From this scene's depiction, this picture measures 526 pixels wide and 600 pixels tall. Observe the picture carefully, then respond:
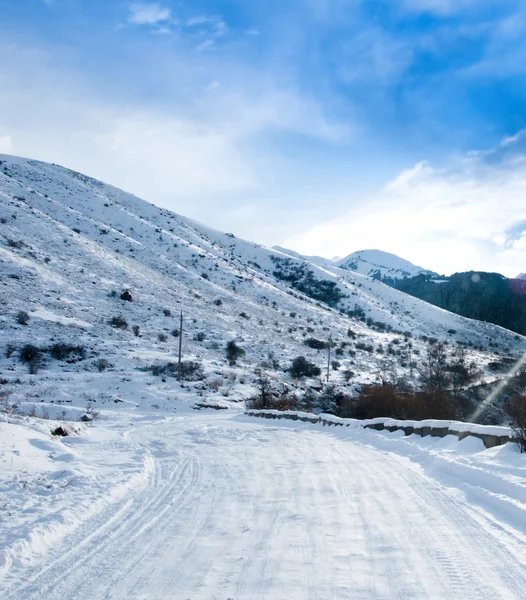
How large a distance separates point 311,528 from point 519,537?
6.72 feet

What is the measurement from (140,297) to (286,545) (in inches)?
1871

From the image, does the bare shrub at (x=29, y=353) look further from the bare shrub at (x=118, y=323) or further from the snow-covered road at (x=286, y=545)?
the snow-covered road at (x=286, y=545)

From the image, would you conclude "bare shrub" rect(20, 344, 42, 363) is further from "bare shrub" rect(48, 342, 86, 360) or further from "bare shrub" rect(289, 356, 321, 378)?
"bare shrub" rect(289, 356, 321, 378)

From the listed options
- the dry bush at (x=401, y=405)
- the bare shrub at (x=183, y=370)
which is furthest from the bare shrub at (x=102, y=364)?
the dry bush at (x=401, y=405)

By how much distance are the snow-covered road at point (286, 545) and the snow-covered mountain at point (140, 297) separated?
25972 millimetres

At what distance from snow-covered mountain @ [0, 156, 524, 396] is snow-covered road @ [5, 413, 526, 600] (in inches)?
1023

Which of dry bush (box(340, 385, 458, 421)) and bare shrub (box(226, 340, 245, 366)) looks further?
bare shrub (box(226, 340, 245, 366))

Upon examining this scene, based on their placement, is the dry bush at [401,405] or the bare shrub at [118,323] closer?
the dry bush at [401,405]

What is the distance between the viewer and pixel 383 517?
16.5 feet

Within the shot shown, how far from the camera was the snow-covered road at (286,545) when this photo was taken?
3.43 m

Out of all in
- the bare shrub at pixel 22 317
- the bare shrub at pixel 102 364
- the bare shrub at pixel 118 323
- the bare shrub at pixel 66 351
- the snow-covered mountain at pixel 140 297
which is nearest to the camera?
the bare shrub at pixel 102 364

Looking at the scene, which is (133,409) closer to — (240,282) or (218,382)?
(218,382)

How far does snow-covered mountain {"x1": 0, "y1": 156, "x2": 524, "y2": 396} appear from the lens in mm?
36875

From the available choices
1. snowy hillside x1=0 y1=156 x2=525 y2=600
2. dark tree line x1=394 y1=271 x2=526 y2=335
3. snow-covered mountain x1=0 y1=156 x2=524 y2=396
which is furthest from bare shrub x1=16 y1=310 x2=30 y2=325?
dark tree line x1=394 y1=271 x2=526 y2=335
